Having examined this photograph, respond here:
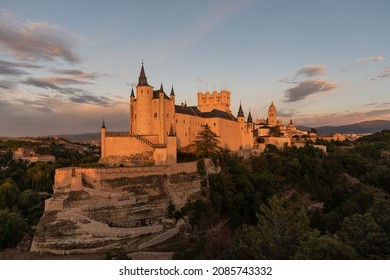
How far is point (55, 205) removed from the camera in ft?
80.0

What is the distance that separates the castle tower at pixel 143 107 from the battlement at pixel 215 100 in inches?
752

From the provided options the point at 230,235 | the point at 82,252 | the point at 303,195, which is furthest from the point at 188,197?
the point at 303,195

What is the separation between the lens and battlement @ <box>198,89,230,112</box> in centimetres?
5400

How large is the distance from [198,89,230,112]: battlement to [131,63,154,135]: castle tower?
62.7ft

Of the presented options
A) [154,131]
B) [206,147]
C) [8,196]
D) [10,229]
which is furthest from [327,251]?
[8,196]

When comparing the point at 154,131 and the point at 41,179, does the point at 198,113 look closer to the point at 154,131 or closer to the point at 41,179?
the point at 154,131

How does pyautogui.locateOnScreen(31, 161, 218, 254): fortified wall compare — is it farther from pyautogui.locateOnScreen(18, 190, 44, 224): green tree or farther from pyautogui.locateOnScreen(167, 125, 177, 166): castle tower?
pyautogui.locateOnScreen(18, 190, 44, 224): green tree

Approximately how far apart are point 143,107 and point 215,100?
65.4ft

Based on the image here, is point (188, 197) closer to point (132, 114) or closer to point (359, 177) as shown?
point (132, 114)

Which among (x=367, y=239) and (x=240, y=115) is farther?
(x=240, y=115)

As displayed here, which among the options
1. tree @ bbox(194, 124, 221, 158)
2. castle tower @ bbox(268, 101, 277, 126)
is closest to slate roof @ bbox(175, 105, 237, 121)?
tree @ bbox(194, 124, 221, 158)

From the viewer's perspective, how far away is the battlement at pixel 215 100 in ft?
177

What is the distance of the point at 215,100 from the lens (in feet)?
178

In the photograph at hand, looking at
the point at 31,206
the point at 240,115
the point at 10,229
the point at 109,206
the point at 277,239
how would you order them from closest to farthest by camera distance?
the point at 277,239 < the point at 109,206 < the point at 10,229 < the point at 31,206 < the point at 240,115
